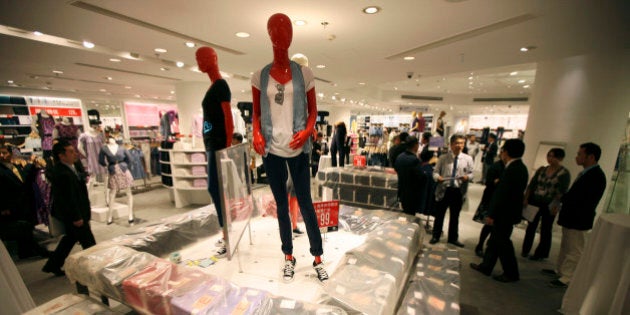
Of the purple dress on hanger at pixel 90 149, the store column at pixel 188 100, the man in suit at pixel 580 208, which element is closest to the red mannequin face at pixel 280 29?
the man in suit at pixel 580 208

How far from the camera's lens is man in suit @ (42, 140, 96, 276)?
2496 millimetres

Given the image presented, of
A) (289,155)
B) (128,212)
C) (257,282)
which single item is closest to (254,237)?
(257,282)

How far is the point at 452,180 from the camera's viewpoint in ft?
11.3

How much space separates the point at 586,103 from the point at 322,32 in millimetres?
4475

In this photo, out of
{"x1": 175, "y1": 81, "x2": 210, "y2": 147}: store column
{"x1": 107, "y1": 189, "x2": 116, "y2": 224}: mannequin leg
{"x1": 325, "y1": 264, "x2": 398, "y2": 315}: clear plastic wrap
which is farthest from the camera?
{"x1": 175, "y1": 81, "x2": 210, "y2": 147}: store column

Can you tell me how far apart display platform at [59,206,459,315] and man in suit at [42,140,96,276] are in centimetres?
99

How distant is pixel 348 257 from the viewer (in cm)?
173

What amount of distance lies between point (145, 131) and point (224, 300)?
13.3 meters

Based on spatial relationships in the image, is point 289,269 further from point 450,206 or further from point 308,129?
point 450,206

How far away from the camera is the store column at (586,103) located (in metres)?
3.66

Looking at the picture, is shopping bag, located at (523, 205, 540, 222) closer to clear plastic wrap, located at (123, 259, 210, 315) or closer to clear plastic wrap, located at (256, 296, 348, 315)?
clear plastic wrap, located at (256, 296, 348, 315)

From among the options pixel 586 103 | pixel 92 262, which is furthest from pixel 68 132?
pixel 586 103

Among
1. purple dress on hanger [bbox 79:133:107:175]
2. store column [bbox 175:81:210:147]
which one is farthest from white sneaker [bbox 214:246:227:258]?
purple dress on hanger [bbox 79:133:107:175]

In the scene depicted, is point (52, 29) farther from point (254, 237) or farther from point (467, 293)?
point (467, 293)
